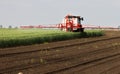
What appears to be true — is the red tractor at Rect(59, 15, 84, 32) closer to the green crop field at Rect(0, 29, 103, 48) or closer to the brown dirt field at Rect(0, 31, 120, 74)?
the green crop field at Rect(0, 29, 103, 48)

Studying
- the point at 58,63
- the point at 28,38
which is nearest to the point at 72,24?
the point at 28,38

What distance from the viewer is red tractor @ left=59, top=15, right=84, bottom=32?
43.6 m

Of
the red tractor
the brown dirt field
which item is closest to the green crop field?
the red tractor

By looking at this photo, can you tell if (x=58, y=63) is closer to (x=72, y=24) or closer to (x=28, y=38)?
(x=28, y=38)

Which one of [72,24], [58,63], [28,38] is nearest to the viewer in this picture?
[58,63]

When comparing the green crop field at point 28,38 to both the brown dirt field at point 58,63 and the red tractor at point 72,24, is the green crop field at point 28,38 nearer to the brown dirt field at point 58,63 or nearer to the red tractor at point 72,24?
the red tractor at point 72,24

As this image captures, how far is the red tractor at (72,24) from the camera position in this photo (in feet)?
143

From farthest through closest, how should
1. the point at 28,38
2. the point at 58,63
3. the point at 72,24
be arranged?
the point at 72,24
the point at 28,38
the point at 58,63

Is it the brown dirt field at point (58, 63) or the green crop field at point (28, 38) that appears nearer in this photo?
the brown dirt field at point (58, 63)

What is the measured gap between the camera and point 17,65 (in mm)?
17984

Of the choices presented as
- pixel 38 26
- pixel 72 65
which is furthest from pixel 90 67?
pixel 38 26

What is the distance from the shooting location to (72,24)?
43.8 meters

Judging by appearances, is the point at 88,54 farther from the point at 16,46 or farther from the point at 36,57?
the point at 16,46

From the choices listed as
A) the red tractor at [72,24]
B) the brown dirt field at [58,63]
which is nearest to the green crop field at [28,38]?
the red tractor at [72,24]
